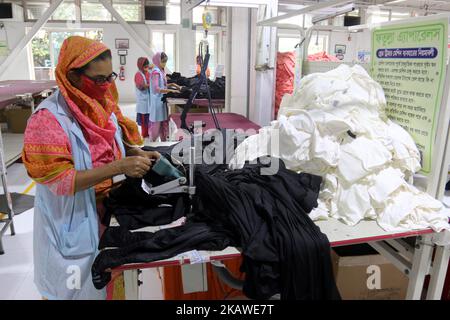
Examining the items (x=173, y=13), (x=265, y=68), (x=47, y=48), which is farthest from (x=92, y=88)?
(x=47, y=48)

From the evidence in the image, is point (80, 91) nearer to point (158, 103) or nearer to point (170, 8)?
point (158, 103)

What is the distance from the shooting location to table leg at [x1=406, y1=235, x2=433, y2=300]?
1488 mm

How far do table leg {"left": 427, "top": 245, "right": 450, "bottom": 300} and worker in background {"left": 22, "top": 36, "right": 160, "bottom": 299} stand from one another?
1246 millimetres

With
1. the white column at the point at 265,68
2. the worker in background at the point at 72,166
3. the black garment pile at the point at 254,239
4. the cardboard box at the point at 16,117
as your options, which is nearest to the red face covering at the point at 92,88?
the worker in background at the point at 72,166

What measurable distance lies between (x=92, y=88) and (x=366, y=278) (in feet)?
5.52

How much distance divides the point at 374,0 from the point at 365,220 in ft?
31.1

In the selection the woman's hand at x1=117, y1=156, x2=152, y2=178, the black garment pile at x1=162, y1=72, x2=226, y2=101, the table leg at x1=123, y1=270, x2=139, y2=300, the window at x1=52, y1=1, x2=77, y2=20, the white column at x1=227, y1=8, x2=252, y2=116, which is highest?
the window at x1=52, y1=1, x2=77, y2=20

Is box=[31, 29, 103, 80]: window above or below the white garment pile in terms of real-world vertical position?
above

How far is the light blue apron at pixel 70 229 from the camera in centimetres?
139

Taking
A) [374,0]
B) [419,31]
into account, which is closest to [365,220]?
[419,31]

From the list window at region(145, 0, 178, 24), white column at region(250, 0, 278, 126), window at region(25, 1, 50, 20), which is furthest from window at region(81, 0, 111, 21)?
white column at region(250, 0, 278, 126)

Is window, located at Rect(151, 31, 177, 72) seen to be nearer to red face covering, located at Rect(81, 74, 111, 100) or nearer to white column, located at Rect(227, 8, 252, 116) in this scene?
white column, located at Rect(227, 8, 252, 116)

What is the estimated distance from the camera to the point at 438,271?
1525mm

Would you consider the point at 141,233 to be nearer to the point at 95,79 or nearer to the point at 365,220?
the point at 95,79
